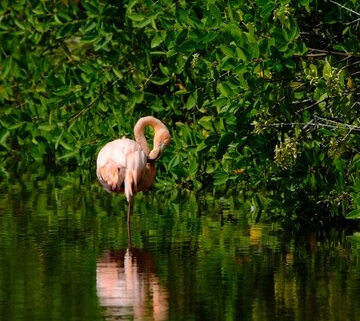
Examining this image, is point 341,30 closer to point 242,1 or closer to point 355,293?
point 242,1

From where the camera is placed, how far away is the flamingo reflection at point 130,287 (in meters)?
8.56

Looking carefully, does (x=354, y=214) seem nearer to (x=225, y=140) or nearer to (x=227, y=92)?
(x=225, y=140)

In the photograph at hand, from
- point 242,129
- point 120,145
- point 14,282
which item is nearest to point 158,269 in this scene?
point 14,282

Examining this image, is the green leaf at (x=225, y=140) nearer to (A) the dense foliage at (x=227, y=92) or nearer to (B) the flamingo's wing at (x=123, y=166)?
(A) the dense foliage at (x=227, y=92)

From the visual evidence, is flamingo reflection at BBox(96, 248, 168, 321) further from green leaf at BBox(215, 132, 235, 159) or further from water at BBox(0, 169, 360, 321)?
green leaf at BBox(215, 132, 235, 159)

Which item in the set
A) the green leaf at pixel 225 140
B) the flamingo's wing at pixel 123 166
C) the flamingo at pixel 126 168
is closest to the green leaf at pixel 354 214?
the green leaf at pixel 225 140

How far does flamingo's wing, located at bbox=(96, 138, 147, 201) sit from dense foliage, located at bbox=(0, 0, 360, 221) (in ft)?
1.92

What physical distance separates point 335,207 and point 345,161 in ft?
Answer: 1.18

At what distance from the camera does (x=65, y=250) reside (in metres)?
11.1

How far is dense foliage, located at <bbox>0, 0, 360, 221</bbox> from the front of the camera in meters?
11.4

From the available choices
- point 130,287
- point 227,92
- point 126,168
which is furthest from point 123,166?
point 130,287

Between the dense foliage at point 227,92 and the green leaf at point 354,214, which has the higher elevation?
the dense foliage at point 227,92

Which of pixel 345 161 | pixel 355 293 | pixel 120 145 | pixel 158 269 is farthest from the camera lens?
pixel 120 145

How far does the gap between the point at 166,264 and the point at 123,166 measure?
2186mm
